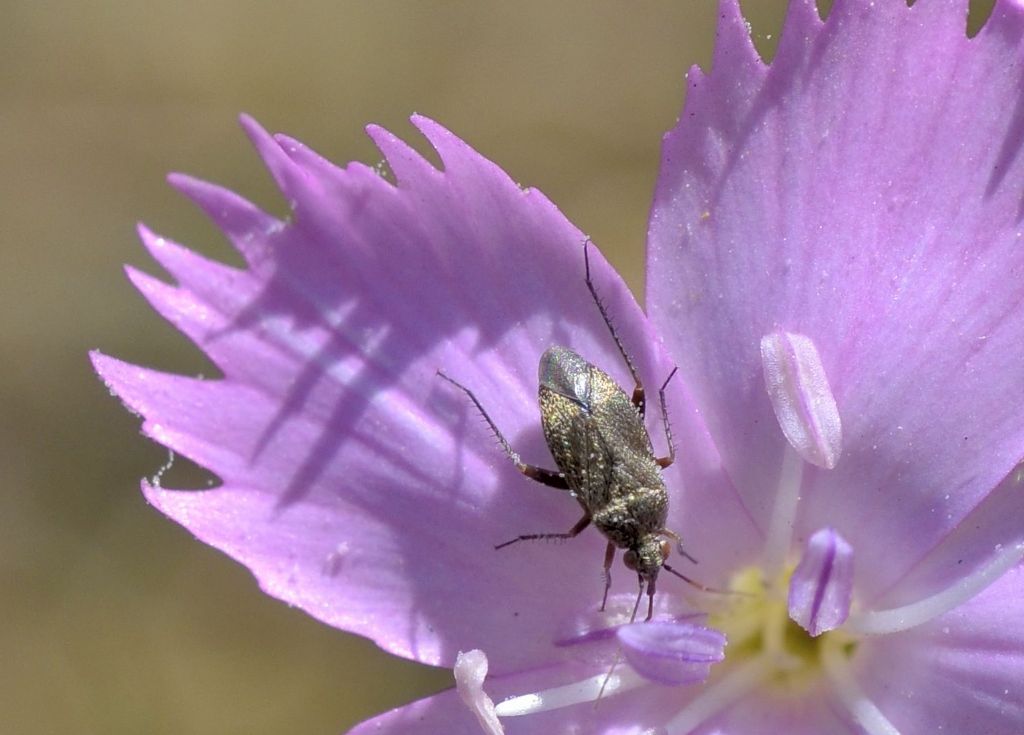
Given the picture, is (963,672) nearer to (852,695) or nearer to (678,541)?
(852,695)

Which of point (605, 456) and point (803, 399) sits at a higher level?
point (803, 399)

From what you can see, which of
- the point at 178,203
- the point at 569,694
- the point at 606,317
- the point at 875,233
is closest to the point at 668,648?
the point at 569,694

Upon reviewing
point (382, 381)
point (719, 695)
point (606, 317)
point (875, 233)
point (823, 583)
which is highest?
point (875, 233)

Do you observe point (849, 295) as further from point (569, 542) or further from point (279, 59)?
point (279, 59)

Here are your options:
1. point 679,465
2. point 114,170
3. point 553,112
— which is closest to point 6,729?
point 114,170

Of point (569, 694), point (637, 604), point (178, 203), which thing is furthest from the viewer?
point (178, 203)

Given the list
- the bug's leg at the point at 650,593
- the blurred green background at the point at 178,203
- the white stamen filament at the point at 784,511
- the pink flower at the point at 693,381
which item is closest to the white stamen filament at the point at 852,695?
the pink flower at the point at 693,381

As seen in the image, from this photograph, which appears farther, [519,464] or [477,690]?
[519,464]
